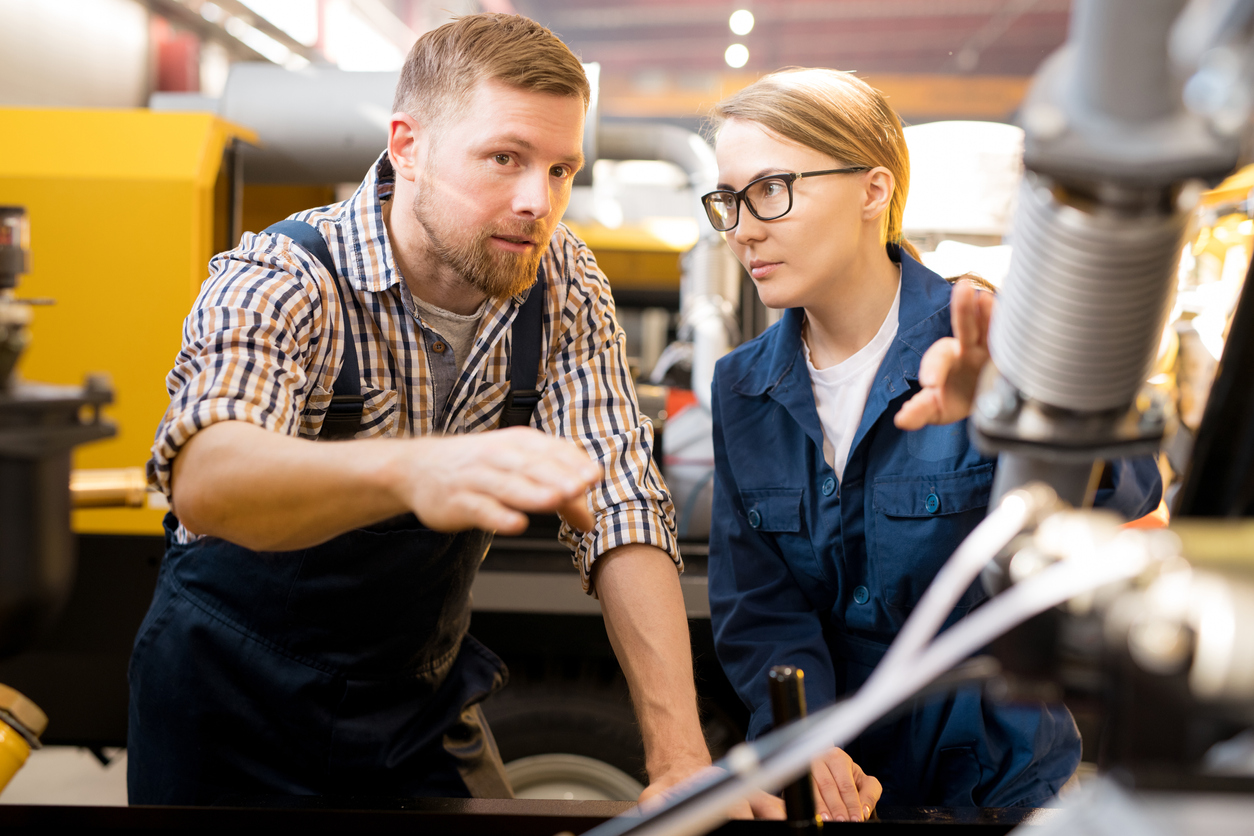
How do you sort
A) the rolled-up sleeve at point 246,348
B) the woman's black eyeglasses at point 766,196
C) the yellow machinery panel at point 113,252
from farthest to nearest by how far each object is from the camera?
the yellow machinery panel at point 113,252 → the woman's black eyeglasses at point 766,196 → the rolled-up sleeve at point 246,348

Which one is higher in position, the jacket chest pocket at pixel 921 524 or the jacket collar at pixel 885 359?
the jacket collar at pixel 885 359

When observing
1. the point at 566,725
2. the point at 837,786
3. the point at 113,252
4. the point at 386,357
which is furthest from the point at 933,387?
the point at 113,252

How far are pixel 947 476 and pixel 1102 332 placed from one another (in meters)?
0.67

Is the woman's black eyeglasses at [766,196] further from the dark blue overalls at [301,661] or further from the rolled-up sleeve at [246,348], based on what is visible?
the rolled-up sleeve at [246,348]

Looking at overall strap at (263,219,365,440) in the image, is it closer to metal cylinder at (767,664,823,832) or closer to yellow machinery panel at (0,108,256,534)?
metal cylinder at (767,664,823,832)

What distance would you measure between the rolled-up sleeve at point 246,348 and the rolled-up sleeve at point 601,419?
0.30 m

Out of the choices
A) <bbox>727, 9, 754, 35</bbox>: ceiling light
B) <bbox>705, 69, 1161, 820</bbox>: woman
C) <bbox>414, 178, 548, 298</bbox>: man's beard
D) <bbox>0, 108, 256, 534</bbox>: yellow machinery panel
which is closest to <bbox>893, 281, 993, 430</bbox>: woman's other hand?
<bbox>705, 69, 1161, 820</bbox>: woman

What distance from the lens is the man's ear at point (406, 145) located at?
112 cm

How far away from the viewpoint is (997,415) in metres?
0.47

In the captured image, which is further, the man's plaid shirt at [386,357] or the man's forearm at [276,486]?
the man's plaid shirt at [386,357]

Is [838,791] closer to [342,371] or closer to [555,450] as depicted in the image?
[555,450]

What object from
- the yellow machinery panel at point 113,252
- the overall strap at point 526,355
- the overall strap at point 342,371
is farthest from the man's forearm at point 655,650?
the yellow machinery panel at point 113,252

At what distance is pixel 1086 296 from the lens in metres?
0.41

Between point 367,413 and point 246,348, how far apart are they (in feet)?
0.68
